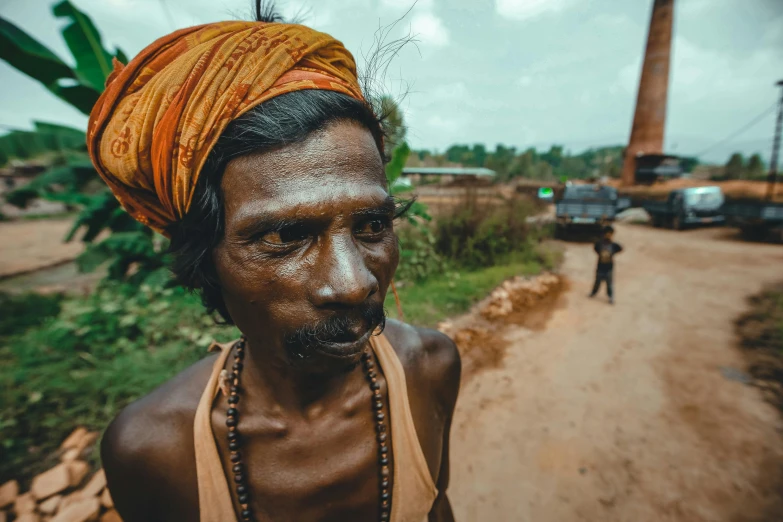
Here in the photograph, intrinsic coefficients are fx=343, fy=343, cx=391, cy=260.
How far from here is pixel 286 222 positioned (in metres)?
0.83

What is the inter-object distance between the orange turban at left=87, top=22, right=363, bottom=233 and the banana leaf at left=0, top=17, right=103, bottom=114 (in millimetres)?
3932

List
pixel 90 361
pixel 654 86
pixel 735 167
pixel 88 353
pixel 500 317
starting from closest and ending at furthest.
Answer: pixel 90 361 → pixel 88 353 → pixel 500 317 → pixel 654 86 → pixel 735 167

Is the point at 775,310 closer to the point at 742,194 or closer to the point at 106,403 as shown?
the point at 106,403

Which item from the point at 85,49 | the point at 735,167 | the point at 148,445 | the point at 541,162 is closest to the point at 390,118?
the point at 148,445

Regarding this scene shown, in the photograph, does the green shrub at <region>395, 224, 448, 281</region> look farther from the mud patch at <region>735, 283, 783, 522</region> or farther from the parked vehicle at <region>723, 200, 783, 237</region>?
the parked vehicle at <region>723, 200, 783, 237</region>

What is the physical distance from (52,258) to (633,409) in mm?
13650

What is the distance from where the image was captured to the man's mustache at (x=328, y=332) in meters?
0.83

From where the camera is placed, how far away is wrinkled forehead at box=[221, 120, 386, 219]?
32.5 inches

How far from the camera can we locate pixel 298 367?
91cm

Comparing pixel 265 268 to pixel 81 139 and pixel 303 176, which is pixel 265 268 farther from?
pixel 81 139

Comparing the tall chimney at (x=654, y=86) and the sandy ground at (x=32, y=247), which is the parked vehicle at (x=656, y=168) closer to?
the tall chimney at (x=654, y=86)

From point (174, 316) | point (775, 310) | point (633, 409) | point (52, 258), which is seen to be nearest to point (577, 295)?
point (775, 310)

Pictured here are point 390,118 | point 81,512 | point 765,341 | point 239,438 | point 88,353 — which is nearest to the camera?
point 239,438

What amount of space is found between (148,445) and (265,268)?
2.45ft
